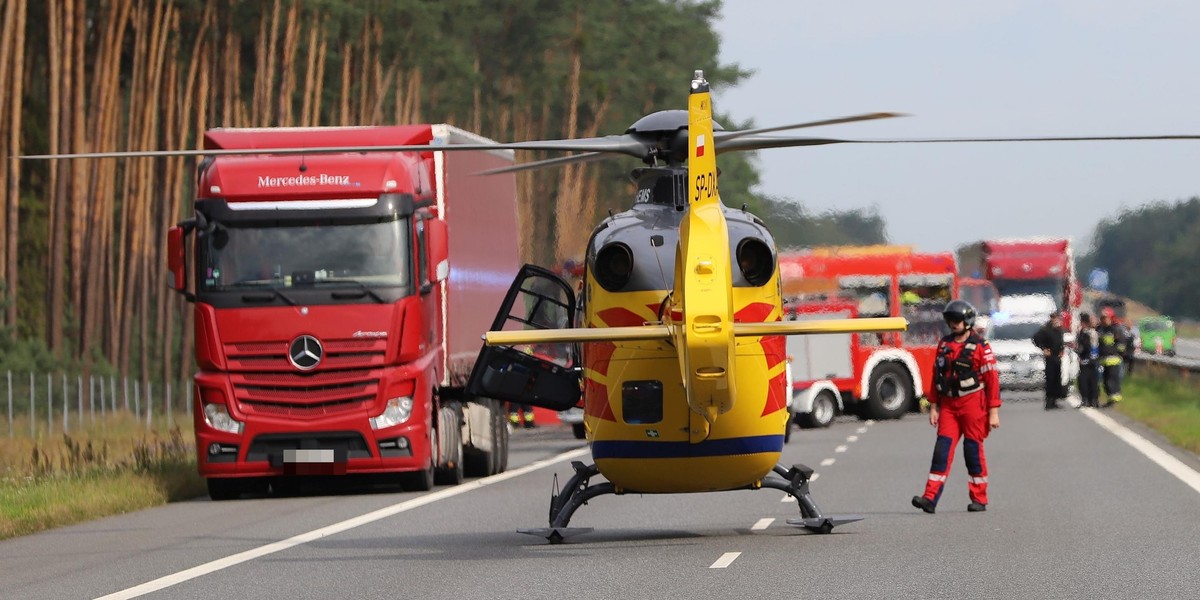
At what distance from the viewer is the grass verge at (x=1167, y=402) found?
1226 inches

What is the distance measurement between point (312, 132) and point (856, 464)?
7732 millimetres

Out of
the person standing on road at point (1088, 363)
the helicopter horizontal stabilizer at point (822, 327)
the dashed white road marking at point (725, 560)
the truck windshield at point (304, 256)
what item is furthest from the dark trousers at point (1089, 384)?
the helicopter horizontal stabilizer at point (822, 327)

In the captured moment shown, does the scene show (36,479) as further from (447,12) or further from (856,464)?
(447,12)

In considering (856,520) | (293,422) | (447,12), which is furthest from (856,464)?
(447,12)

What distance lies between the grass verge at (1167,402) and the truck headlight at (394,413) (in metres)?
10.2

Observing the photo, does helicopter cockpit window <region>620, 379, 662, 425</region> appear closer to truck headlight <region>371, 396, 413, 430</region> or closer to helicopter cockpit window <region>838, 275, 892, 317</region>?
truck headlight <region>371, 396, 413, 430</region>

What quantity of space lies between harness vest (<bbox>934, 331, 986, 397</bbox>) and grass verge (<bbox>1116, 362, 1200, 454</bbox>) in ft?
29.4

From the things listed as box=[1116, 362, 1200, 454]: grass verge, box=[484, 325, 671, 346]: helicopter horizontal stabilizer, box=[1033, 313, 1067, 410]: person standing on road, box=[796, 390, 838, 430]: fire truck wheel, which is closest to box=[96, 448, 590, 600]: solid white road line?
box=[484, 325, 671, 346]: helicopter horizontal stabilizer

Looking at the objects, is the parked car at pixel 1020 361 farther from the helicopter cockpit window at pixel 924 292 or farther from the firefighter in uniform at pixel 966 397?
the firefighter in uniform at pixel 966 397

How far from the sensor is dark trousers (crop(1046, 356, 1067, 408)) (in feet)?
139

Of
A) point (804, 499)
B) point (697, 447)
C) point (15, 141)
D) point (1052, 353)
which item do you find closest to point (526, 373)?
point (697, 447)

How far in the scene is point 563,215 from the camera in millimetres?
89000

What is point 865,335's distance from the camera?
39.8 m

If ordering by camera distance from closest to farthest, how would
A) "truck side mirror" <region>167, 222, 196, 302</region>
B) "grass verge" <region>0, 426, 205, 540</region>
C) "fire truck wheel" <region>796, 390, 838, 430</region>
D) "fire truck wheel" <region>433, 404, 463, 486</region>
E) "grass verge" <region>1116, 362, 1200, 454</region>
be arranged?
1. "grass verge" <region>0, 426, 205, 540</region>
2. "truck side mirror" <region>167, 222, 196, 302</region>
3. "fire truck wheel" <region>433, 404, 463, 486</region>
4. "grass verge" <region>1116, 362, 1200, 454</region>
5. "fire truck wheel" <region>796, 390, 838, 430</region>
